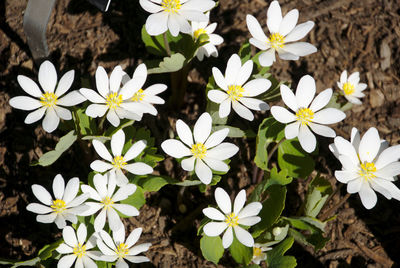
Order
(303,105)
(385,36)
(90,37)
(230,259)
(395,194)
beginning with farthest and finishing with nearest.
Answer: (385,36) → (90,37) → (230,259) → (303,105) → (395,194)

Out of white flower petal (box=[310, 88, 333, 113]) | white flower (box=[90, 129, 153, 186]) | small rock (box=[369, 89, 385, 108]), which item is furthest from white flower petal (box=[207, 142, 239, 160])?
small rock (box=[369, 89, 385, 108])

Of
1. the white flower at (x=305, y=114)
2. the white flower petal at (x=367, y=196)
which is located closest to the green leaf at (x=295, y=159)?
the white flower at (x=305, y=114)

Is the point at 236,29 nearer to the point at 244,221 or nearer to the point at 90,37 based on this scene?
the point at 90,37

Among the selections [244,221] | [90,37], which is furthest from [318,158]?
[90,37]

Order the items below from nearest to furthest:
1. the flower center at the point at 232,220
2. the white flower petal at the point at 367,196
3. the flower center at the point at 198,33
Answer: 1. the white flower petal at the point at 367,196
2. the flower center at the point at 232,220
3. the flower center at the point at 198,33

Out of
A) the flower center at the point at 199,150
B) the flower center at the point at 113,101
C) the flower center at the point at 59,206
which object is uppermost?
the flower center at the point at 113,101

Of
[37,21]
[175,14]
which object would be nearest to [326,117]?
[175,14]

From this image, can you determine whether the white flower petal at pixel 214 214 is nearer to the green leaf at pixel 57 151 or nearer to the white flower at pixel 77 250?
the white flower at pixel 77 250
